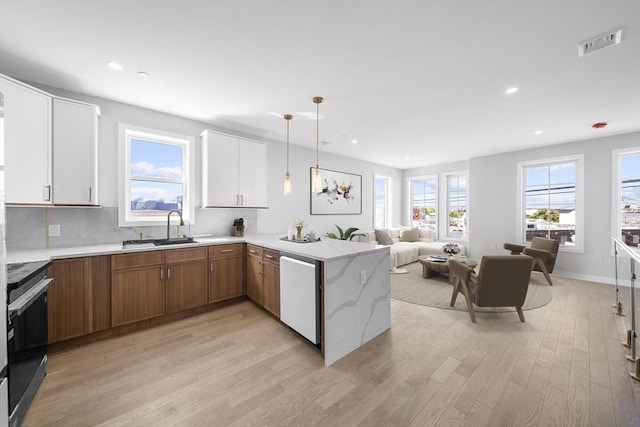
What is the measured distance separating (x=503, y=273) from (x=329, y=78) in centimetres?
287

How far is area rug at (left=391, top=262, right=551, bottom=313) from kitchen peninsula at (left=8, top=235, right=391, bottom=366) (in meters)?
1.09

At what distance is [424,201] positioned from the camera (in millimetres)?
7145

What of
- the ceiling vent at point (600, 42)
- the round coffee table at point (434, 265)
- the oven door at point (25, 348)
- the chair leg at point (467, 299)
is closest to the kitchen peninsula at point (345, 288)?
the oven door at point (25, 348)

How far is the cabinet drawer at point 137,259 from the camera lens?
246 centimetres

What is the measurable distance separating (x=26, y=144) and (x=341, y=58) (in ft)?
9.69

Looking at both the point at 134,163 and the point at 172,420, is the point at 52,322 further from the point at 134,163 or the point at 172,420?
the point at 134,163

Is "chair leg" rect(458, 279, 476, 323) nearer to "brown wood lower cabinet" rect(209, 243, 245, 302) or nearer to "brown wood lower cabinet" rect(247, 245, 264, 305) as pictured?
"brown wood lower cabinet" rect(247, 245, 264, 305)

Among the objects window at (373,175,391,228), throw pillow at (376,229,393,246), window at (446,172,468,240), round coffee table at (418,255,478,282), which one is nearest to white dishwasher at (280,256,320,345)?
round coffee table at (418,255,478,282)

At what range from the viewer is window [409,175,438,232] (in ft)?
22.6

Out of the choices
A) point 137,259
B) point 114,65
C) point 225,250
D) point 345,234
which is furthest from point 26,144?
point 345,234

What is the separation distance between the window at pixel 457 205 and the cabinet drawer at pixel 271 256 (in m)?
5.63

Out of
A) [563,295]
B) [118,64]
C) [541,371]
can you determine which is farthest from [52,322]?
[563,295]

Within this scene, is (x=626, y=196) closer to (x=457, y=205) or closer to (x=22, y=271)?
(x=457, y=205)

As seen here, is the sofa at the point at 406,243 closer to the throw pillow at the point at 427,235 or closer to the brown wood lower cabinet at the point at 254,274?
the throw pillow at the point at 427,235
